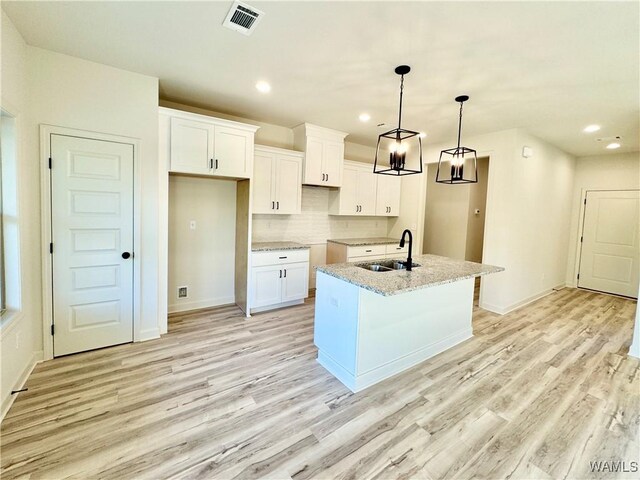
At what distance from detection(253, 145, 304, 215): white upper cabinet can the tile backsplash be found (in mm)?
372

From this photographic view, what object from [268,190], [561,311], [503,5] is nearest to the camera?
[503,5]

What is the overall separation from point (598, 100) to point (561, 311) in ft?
10.2

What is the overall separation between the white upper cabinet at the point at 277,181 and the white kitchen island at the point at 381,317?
1808 mm

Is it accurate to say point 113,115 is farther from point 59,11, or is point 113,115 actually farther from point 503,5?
point 503,5

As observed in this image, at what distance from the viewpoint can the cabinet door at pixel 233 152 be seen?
11.7ft

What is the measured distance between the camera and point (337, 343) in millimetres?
2635

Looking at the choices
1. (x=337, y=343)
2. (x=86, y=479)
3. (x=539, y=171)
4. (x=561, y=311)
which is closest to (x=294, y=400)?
(x=337, y=343)

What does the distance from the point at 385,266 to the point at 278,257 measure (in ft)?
5.32

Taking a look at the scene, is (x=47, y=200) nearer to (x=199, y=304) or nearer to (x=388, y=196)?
(x=199, y=304)

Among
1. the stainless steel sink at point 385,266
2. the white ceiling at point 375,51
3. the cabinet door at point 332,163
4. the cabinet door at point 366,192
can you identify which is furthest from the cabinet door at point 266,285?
the white ceiling at point 375,51

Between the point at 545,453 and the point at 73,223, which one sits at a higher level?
the point at 73,223

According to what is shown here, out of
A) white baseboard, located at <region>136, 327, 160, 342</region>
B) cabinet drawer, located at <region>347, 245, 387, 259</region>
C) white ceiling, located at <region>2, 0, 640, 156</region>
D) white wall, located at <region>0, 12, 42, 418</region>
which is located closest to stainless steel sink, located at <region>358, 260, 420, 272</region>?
cabinet drawer, located at <region>347, 245, 387, 259</region>

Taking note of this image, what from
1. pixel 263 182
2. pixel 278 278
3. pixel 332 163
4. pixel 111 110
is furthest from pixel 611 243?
pixel 111 110

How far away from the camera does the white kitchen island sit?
241cm
